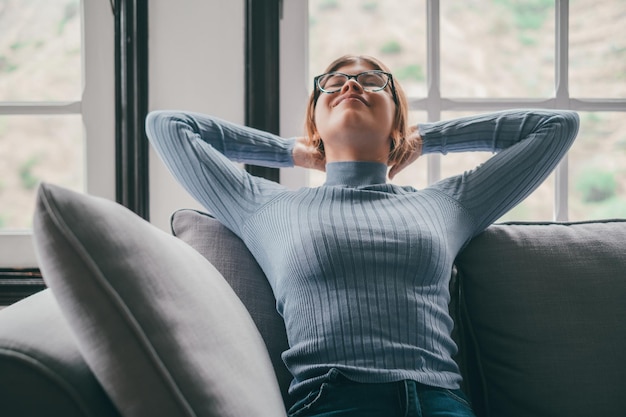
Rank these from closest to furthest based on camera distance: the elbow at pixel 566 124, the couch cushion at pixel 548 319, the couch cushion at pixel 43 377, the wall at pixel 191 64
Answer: the couch cushion at pixel 43 377
the couch cushion at pixel 548 319
the elbow at pixel 566 124
the wall at pixel 191 64

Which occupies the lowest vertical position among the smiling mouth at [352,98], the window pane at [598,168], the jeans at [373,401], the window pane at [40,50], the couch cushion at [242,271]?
the jeans at [373,401]

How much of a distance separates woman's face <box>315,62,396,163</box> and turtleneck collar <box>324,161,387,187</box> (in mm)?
22

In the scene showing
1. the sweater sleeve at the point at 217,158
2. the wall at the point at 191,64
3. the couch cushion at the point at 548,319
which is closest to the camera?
the couch cushion at the point at 548,319

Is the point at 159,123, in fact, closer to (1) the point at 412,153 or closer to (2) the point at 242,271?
(2) the point at 242,271

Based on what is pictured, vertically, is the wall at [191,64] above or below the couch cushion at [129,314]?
above

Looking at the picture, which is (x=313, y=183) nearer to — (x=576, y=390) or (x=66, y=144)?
(x=66, y=144)

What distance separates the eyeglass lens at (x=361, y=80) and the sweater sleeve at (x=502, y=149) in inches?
7.5

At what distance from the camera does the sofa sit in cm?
61

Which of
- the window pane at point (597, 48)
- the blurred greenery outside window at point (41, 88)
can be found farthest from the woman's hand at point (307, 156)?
the window pane at point (597, 48)

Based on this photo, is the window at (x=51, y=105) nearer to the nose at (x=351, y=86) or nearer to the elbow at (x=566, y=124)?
the nose at (x=351, y=86)

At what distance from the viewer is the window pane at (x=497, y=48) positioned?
1887 mm

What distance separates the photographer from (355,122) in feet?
4.26

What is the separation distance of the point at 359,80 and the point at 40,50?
1144 millimetres

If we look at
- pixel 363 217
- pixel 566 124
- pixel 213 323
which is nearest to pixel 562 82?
pixel 566 124
